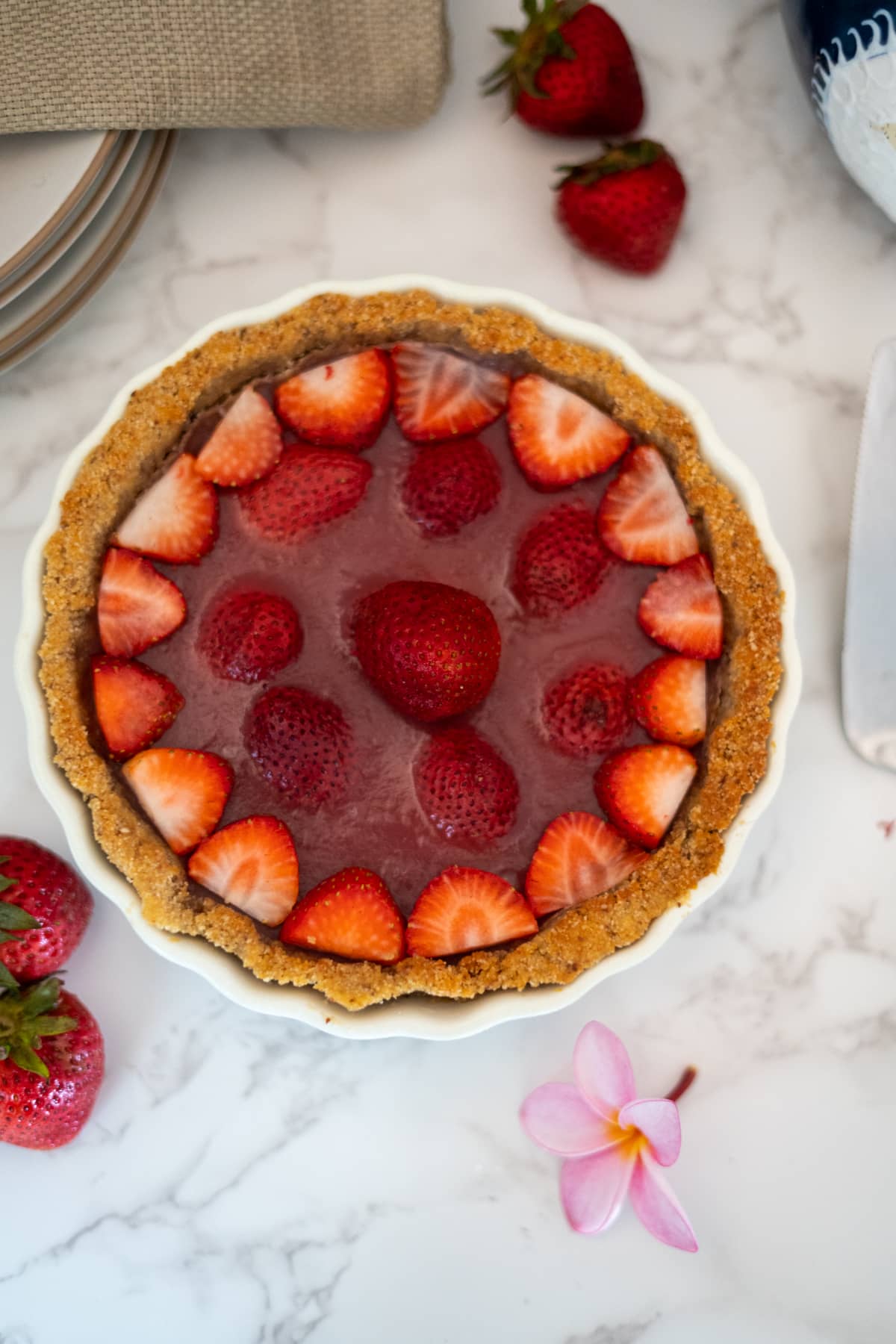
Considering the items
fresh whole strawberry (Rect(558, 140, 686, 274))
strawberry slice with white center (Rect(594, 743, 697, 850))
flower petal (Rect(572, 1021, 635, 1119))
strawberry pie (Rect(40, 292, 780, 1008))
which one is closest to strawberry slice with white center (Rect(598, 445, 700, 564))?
strawberry pie (Rect(40, 292, 780, 1008))

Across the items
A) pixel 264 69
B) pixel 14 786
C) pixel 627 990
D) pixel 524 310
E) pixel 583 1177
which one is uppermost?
pixel 264 69

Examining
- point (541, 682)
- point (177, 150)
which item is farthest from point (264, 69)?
point (541, 682)

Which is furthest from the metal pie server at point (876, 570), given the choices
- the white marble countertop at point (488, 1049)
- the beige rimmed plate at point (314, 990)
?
the beige rimmed plate at point (314, 990)

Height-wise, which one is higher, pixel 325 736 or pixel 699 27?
pixel 699 27

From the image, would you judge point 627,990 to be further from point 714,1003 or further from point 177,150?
point 177,150

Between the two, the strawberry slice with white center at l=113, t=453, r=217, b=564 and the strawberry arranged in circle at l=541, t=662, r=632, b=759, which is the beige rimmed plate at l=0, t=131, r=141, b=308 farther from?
the strawberry arranged in circle at l=541, t=662, r=632, b=759

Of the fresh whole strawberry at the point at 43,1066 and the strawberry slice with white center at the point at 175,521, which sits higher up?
the strawberry slice with white center at the point at 175,521

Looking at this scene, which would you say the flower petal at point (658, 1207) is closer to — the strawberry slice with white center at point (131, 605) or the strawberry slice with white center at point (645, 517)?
the strawberry slice with white center at point (645, 517)
